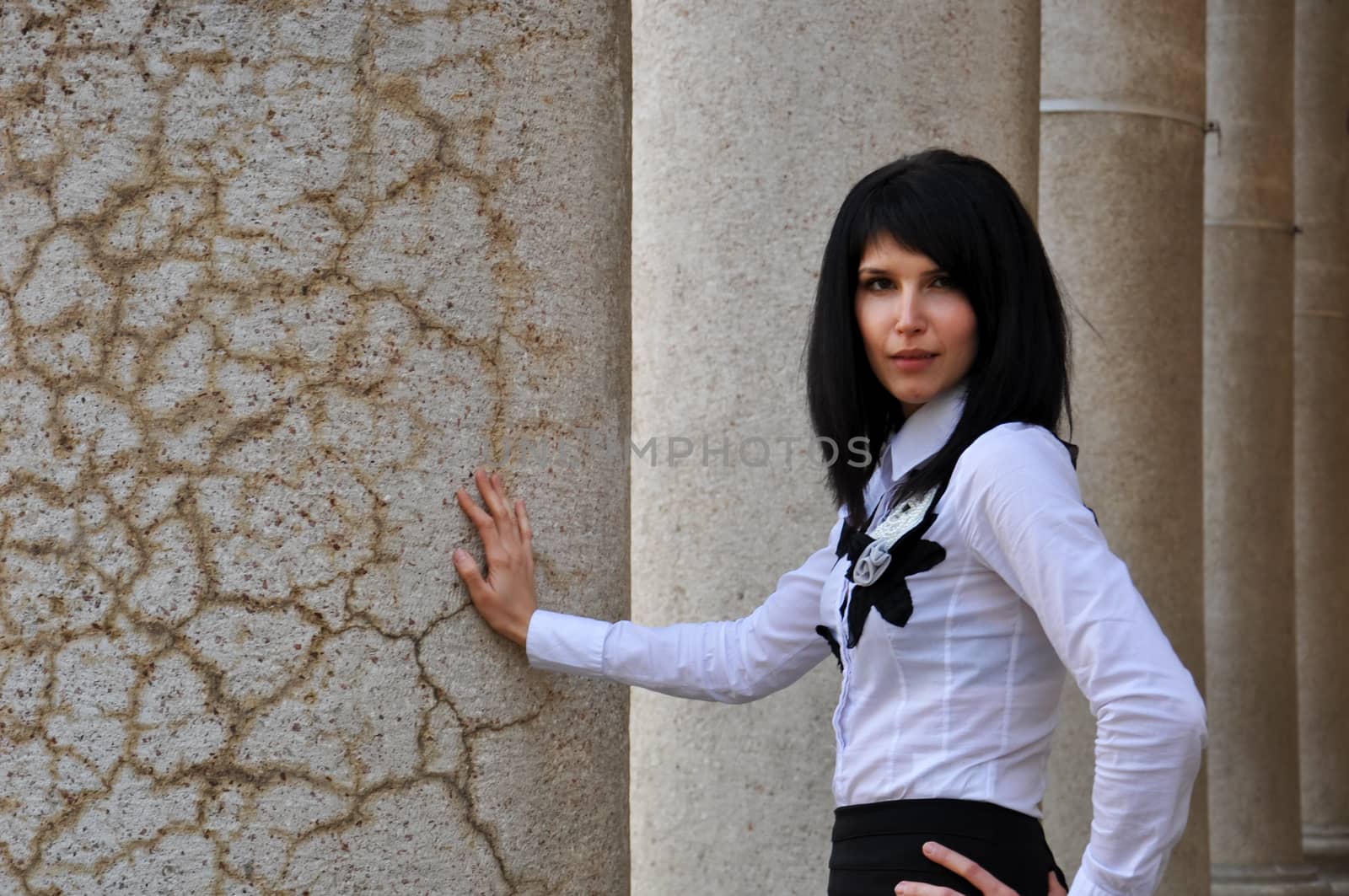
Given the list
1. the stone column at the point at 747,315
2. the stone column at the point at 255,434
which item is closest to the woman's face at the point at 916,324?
the stone column at the point at 255,434

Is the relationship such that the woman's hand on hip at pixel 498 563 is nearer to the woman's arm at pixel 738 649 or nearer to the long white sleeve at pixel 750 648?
the woman's arm at pixel 738 649

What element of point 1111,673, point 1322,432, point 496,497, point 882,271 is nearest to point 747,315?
point 882,271

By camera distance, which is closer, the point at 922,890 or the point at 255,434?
the point at 255,434

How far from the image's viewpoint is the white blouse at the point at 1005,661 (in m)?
2.12

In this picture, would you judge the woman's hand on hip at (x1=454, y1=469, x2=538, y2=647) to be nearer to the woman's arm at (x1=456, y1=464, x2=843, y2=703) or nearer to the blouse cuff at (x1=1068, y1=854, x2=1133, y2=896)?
the woman's arm at (x1=456, y1=464, x2=843, y2=703)

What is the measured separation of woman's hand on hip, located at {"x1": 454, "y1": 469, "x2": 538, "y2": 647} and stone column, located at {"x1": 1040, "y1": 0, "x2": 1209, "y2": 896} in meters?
3.98

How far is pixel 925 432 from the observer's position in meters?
2.54

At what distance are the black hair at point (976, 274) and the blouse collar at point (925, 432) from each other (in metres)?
0.04

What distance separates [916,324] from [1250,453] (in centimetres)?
652

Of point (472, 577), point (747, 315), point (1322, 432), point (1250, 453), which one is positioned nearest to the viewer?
point (472, 577)

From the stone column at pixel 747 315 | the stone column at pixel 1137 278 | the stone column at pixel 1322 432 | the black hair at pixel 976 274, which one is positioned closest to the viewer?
the black hair at pixel 976 274

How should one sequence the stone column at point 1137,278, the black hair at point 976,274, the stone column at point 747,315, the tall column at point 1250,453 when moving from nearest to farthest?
the black hair at point 976,274 → the stone column at point 747,315 → the stone column at point 1137,278 → the tall column at point 1250,453

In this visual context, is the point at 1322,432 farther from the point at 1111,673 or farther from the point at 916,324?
the point at 1111,673

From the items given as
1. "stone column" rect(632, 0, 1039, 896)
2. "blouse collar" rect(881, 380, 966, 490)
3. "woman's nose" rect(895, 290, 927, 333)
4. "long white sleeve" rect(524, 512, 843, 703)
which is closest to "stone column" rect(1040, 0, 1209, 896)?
"stone column" rect(632, 0, 1039, 896)
